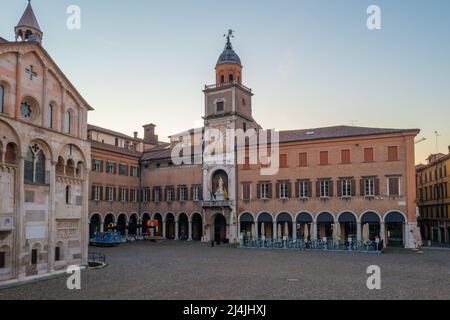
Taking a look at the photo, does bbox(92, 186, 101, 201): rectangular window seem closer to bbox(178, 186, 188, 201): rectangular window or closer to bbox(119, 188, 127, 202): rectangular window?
bbox(119, 188, 127, 202): rectangular window

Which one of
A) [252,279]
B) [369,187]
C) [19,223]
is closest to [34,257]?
[19,223]

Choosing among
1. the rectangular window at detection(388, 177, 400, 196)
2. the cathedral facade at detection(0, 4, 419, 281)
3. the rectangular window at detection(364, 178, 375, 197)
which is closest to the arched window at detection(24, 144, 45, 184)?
the cathedral facade at detection(0, 4, 419, 281)

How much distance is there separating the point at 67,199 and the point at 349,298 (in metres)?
16.7

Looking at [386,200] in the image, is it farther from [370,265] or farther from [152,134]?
[152,134]

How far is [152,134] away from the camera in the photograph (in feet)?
227

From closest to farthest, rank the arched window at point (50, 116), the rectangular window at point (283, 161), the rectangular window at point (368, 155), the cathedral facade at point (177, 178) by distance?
the cathedral facade at point (177, 178), the arched window at point (50, 116), the rectangular window at point (368, 155), the rectangular window at point (283, 161)

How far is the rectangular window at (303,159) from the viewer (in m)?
44.9

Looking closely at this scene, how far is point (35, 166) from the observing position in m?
23.4

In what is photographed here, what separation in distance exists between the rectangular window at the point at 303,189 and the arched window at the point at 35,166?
27207mm

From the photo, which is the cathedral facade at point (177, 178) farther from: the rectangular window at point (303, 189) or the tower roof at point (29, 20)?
the rectangular window at point (303, 189)

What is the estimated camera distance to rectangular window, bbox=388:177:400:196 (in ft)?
132

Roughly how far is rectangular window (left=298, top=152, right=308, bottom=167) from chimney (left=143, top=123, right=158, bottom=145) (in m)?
29.5

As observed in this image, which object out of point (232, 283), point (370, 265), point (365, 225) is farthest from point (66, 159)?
point (365, 225)

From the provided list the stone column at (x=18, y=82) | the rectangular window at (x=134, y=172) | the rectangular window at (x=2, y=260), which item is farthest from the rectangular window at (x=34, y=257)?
the rectangular window at (x=134, y=172)
